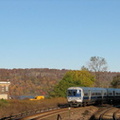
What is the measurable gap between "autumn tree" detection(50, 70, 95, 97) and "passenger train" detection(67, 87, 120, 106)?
1677 centimetres

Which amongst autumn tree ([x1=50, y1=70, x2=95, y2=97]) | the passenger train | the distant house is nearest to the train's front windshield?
the passenger train

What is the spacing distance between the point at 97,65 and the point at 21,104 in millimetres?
48916

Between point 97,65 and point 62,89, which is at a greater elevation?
point 97,65

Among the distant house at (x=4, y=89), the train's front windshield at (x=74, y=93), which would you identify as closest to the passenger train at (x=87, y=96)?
the train's front windshield at (x=74, y=93)

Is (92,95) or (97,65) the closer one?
(92,95)

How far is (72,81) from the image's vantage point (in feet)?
280

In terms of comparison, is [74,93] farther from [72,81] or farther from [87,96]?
[72,81]

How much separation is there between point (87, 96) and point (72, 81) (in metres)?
32.5

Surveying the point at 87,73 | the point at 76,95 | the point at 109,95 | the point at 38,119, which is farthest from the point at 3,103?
the point at 87,73

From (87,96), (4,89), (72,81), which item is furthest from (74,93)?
(4,89)

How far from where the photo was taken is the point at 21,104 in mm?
54781

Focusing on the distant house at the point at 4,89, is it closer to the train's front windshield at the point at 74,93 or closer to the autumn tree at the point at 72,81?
the autumn tree at the point at 72,81

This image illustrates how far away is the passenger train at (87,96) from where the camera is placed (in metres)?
49.9

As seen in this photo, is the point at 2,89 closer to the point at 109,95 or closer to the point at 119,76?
the point at 109,95
